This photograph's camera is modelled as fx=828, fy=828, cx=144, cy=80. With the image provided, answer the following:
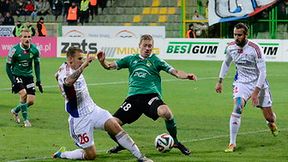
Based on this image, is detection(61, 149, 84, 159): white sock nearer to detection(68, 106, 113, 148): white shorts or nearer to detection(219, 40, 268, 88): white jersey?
detection(68, 106, 113, 148): white shorts

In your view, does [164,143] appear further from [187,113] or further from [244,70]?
[187,113]

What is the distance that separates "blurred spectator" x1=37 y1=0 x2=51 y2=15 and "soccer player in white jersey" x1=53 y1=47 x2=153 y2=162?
40.6 m

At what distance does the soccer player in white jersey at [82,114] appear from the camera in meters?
12.3

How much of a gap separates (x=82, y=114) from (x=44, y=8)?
135 ft

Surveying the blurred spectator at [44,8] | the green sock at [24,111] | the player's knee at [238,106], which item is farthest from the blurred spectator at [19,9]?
the player's knee at [238,106]

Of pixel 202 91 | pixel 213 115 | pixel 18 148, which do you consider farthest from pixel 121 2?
pixel 18 148

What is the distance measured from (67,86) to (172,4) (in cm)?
3790

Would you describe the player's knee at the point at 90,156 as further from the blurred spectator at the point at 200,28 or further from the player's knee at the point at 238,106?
the blurred spectator at the point at 200,28

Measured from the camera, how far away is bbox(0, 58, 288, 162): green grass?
44.9 feet

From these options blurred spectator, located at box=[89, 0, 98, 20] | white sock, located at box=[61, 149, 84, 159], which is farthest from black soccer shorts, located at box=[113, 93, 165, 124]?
blurred spectator, located at box=[89, 0, 98, 20]

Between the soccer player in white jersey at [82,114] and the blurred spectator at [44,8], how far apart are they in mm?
40637

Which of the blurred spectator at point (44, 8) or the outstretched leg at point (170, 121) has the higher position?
the blurred spectator at point (44, 8)

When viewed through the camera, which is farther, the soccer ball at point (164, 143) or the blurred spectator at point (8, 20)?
the blurred spectator at point (8, 20)

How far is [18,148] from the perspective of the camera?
47.0ft
